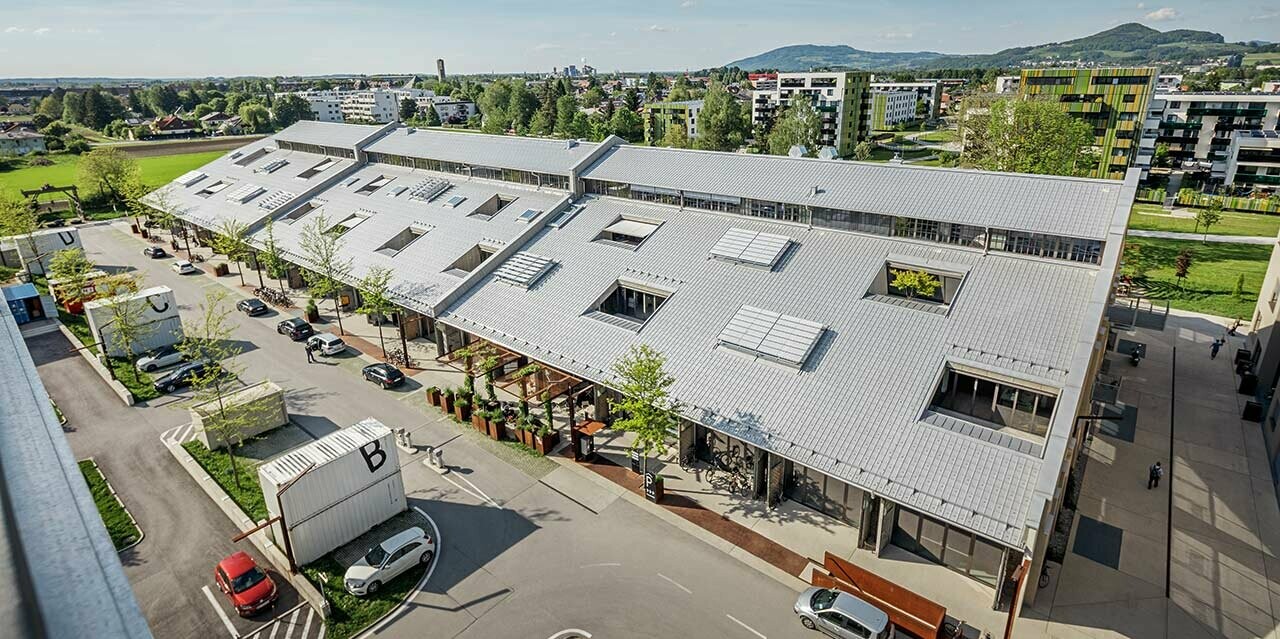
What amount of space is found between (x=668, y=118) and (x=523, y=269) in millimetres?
126789

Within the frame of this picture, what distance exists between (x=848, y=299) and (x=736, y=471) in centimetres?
987

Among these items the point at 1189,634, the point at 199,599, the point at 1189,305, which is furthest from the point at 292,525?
the point at 1189,305

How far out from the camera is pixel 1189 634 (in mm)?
21500

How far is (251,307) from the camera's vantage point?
170 ft

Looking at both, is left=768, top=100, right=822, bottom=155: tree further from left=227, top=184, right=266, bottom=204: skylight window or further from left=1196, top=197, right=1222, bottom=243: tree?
left=227, top=184, right=266, bottom=204: skylight window

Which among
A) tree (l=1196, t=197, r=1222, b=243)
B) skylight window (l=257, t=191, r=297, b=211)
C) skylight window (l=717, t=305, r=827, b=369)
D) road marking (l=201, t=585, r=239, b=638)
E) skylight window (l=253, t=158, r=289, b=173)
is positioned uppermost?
skylight window (l=253, t=158, r=289, b=173)

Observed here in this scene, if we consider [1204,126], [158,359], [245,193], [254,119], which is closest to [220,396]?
[158,359]

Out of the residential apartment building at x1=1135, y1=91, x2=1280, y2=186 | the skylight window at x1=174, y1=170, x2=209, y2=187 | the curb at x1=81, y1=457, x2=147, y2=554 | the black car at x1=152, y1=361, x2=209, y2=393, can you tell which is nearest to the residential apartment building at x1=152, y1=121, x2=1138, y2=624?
the black car at x1=152, y1=361, x2=209, y2=393

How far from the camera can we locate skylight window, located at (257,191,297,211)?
62041 mm

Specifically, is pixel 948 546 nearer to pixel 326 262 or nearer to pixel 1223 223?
pixel 326 262

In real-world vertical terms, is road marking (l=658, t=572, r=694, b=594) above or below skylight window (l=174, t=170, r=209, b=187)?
below

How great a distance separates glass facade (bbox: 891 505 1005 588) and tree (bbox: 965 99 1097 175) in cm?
4825

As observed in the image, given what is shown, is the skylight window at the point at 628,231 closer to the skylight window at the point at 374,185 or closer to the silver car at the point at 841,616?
the silver car at the point at 841,616

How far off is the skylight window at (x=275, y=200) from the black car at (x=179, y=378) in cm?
2555
